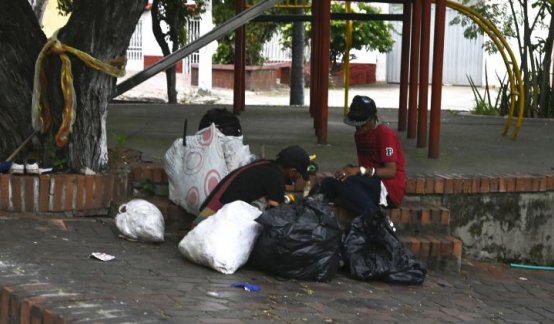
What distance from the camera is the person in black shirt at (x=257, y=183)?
645 cm

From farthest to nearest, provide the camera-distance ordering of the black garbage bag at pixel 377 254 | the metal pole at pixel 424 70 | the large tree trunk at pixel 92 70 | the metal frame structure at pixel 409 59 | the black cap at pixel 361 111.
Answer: the metal pole at pixel 424 70
the metal frame structure at pixel 409 59
the black cap at pixel 361 111
the large tree trunk at pixel 92 70
the black garbage bag at pixel 377 254

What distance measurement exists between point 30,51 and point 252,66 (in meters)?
19.1

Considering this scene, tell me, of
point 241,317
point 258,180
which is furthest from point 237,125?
point 241,317

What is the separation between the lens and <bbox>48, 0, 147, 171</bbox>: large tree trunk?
675 centimetres

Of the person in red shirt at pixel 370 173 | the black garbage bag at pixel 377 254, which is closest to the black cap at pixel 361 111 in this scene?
the person in red shirt at pixel 370 173

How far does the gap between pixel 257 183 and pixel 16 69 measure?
185 cm

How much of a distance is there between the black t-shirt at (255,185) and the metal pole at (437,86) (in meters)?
2.22

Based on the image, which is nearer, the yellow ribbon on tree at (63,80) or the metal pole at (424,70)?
the yellow ribbon on tree at (63,80)

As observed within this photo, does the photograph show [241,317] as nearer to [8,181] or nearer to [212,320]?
[212,320]

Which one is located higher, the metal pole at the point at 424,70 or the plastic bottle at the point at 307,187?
the metal pole at the point at 424,70

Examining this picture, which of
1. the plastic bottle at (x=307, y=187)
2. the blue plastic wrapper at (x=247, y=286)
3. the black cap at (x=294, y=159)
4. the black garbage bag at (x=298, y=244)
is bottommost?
the blue plastic wrapper at (x=247, y=286)

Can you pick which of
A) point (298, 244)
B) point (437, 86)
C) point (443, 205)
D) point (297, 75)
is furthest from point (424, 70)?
point (297, 75)

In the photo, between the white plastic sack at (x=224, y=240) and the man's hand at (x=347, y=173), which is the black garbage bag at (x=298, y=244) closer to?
the white plastic sack at (x=224, y=240)

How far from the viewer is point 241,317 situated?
4883mm
